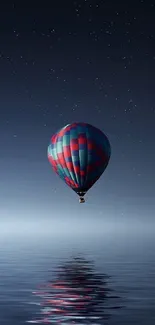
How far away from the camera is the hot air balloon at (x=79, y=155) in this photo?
59.8m

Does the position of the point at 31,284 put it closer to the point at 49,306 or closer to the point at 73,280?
the point at 73,280

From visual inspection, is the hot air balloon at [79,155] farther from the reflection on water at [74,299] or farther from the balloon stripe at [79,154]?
the reflection on water at [74,299]

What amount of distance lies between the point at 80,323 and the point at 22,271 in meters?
30.6

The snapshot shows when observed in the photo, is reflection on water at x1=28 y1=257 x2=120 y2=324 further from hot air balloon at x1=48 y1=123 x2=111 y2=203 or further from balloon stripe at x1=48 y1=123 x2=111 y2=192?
balloon stripe at x1=48 y1=123 x2=111 y2=192

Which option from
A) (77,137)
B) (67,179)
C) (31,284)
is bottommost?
(31,284)

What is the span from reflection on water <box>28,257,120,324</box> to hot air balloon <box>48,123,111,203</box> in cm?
1293

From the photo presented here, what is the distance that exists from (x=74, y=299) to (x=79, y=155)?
2823 cm

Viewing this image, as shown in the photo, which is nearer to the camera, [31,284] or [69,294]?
[69,294]

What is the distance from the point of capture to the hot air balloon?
5975 centimetres

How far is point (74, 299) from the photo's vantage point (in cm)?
3294

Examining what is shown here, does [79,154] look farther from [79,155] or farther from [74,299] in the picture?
[74,299]

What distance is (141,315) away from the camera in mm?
27266

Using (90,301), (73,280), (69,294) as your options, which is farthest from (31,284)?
(90,301)

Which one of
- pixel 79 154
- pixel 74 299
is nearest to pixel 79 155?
pixel 79 154
